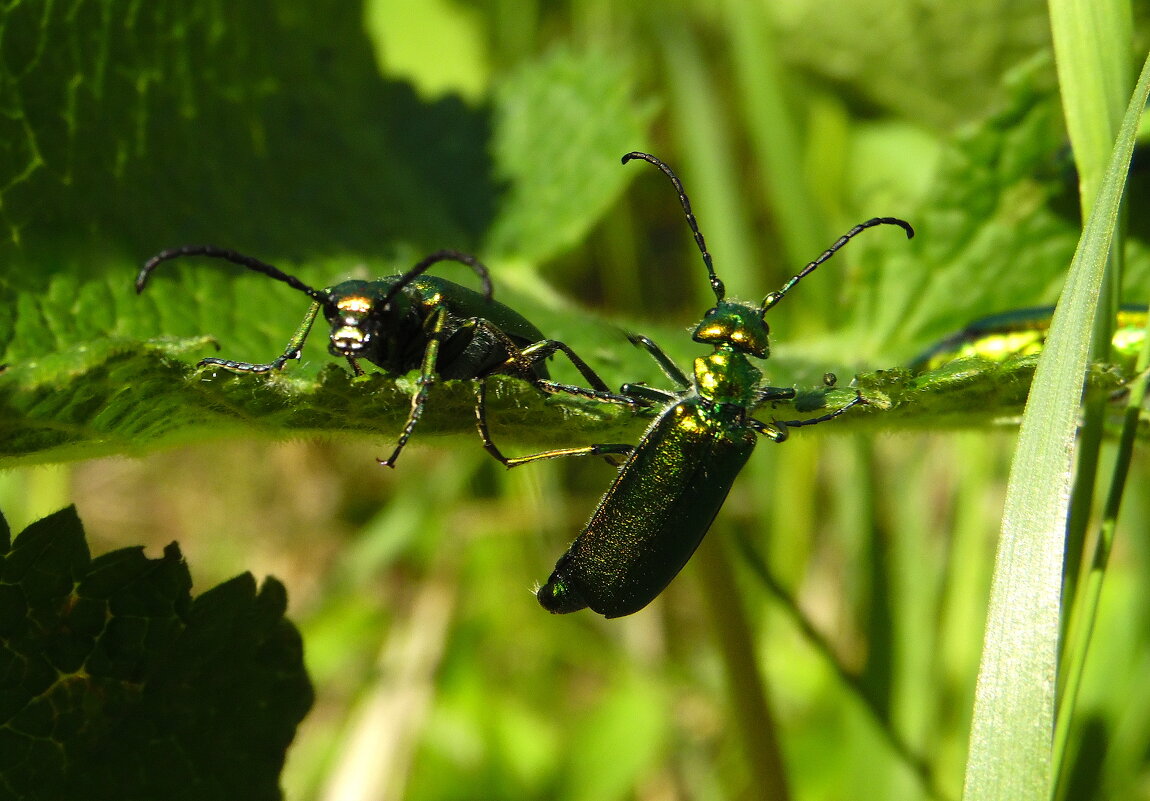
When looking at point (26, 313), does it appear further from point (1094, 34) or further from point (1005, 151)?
point (1005, 151)

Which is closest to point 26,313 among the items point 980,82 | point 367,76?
point 367,76

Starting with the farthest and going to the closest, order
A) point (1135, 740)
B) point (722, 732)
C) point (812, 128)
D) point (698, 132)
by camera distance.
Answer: point (812, 128) < point (698, 132) < point (722, 732) < point (1135, 740)

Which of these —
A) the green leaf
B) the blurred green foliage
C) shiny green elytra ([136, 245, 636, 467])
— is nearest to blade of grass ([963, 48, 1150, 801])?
the blurred green foliage

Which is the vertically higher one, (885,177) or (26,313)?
(885,177)

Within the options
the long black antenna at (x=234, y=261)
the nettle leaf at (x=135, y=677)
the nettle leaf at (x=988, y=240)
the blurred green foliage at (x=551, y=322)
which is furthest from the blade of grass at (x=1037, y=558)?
the long black antenna at (x=234, y=261)

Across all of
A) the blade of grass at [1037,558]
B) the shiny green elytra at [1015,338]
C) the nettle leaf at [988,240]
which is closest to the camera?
the blade of grass at [1037,558]

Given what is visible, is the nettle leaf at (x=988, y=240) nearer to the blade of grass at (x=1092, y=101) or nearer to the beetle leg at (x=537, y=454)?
the blade of grass at (x=1092, y=101)

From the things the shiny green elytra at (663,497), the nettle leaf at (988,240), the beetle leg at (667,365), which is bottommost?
the shiny green elytra at (663,497)
